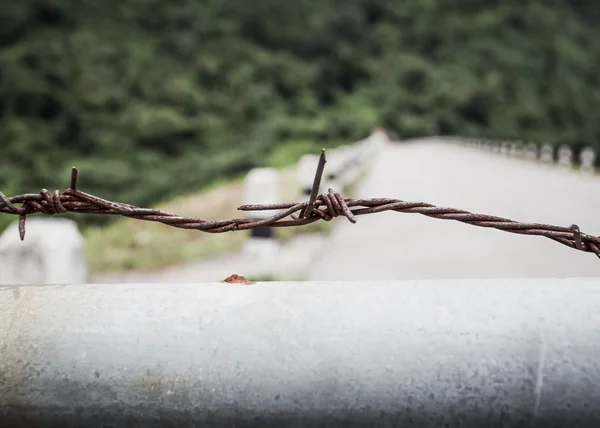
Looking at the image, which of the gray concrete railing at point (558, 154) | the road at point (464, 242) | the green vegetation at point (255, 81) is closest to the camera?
the road at point (464, 242)

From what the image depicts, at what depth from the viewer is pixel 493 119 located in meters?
41.5

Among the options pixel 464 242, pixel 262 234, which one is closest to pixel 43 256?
pixel 262 234

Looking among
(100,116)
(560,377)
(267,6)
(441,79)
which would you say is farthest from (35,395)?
(441,79)

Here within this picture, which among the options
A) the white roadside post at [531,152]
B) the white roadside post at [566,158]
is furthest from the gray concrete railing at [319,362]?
the white roadside post at [531,152]

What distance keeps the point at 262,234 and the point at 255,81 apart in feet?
105

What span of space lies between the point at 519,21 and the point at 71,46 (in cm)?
3345

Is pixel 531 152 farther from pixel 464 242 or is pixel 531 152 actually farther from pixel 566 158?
pixel 464 242

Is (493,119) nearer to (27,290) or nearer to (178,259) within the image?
(178,259)

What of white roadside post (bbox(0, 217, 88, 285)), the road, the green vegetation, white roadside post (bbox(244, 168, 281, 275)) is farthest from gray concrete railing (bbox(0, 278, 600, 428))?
the green vegetation

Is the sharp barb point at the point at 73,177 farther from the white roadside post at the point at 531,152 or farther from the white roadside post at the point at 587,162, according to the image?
the white roadside post at the point at 531,152

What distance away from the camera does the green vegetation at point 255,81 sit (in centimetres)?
2311

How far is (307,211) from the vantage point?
873 millimetres

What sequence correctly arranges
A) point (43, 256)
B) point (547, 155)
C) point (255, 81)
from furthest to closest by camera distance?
1. point (255, 81)
2. point (547, 155)
3. point (43, 256)

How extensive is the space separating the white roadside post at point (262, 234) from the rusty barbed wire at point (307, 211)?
131 inches
